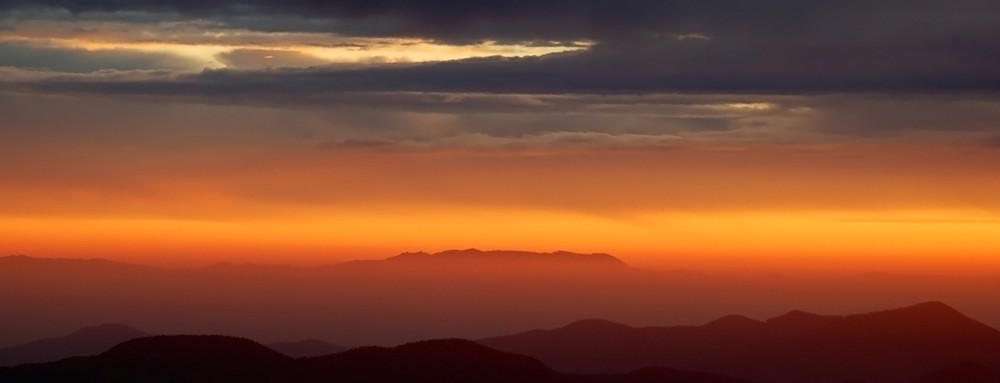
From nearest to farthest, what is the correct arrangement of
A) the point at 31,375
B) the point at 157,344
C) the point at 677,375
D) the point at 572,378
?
the point at 31,375, the point at 157,344, the point at 572,378, the point at 677,375

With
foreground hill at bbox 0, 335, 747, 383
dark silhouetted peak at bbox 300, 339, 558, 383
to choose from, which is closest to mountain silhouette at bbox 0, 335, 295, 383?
foreground hill at bbox 0, 335, 747, 383

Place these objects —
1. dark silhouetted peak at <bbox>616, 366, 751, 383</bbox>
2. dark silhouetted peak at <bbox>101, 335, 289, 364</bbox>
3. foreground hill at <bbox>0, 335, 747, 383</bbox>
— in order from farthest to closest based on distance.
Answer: dark silhouetted peak at <bbox>616, 366, 751, 383</bbox>, dark silhouetted peak at <bbox>101, 335, 289, 364</bbox>, foreground hill at <bbox>0, 335, 747, 383</bbox>

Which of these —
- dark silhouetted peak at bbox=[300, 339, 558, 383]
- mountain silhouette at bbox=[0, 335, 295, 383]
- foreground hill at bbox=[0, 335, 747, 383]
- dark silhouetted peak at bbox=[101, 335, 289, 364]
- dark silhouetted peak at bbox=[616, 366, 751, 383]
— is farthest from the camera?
dark silhouetted peak at bbox=[616, 366, 751, 383]

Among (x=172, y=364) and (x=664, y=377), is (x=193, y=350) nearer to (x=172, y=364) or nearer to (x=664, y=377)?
(x=172, y=364)

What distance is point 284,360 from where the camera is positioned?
172750 mm

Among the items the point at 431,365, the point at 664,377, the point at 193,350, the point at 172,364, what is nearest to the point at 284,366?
the point at 193,350

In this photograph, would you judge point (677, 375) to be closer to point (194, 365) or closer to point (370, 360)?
point (370, 360)

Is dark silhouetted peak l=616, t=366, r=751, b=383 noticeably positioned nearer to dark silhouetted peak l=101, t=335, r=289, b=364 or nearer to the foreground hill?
the foreground hill

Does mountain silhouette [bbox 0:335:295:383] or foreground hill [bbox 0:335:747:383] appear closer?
mountain silhouette [bbox 0:335:295:383]

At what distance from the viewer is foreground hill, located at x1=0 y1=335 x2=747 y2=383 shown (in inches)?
6280

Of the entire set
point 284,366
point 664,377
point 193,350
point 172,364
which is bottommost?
point 172,364

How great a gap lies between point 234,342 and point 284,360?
293 inches

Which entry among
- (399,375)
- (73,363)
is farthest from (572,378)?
(73,363)

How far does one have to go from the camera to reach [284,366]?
17025 cm
